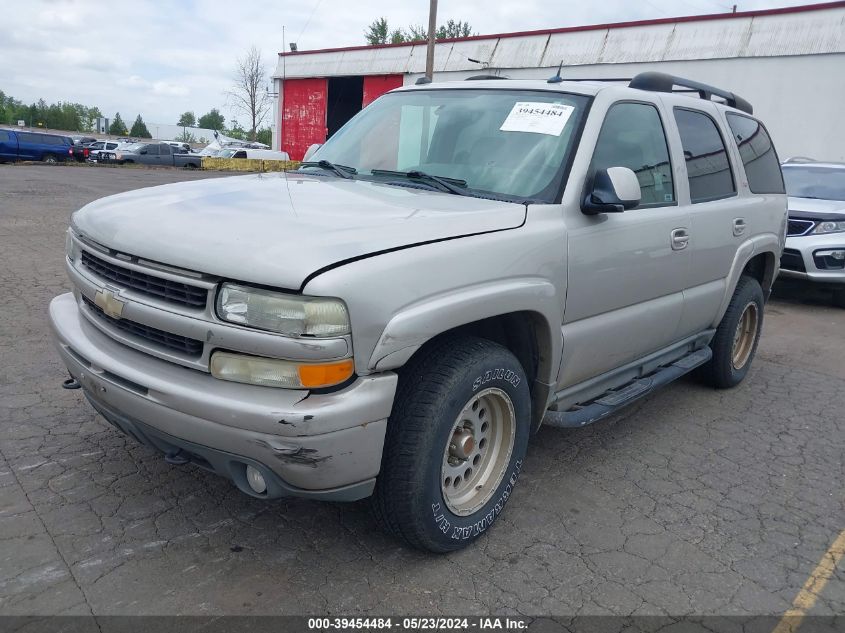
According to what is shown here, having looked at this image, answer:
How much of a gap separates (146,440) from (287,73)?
34.7 meters

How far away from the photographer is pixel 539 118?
137 inches

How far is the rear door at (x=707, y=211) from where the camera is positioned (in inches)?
163

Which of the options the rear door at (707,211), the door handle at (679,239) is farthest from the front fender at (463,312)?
the rear door at (707,211)

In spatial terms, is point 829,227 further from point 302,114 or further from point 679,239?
point 302,114

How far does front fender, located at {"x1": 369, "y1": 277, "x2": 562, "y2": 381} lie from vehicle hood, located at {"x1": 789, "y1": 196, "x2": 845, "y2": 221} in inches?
273

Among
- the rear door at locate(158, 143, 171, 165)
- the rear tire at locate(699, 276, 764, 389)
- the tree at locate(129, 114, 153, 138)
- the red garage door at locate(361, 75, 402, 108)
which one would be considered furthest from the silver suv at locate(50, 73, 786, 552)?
the tree at locate(129, 114, 153, 138)

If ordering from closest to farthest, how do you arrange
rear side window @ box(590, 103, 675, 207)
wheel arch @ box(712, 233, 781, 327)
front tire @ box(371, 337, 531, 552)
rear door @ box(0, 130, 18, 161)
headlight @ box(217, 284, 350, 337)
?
headlight @ box(217, 284, 350, 337), front tire @ box(371, 337, 531, 552), rear side window @ box(590, 103, 675, 207), wheel arch @ box(712, 233, 781, 327), rear door @ box(0, 130, 18, 161)

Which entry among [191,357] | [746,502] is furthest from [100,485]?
[746,502]

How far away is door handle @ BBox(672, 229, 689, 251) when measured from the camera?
12.6 ft

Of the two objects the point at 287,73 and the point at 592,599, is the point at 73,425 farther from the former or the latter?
the point at 287,73

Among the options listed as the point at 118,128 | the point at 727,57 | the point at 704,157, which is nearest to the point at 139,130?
the point at 118,128

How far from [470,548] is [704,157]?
2817mm

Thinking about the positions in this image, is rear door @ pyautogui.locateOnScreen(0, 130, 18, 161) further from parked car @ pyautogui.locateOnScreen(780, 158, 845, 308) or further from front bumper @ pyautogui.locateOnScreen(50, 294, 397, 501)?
front bumper @ pyautogui.locateOnScreen(50, 294, 397, 501)

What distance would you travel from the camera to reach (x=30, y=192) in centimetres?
1573
